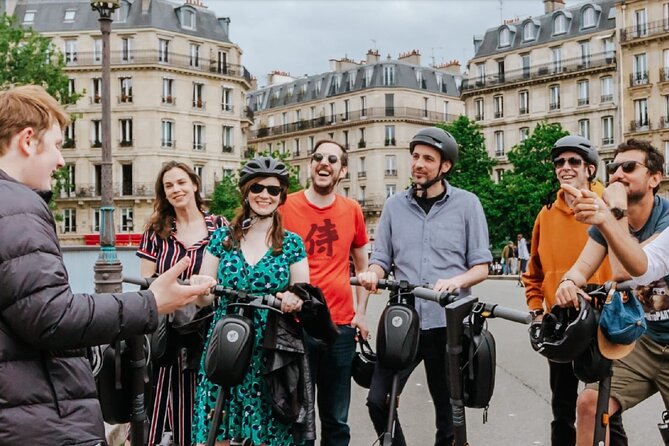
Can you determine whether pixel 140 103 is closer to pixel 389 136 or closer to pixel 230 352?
pixel 389 136

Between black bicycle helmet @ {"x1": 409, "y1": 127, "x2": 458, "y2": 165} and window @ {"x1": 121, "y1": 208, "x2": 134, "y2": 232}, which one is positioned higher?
window @ {"x1": 121, "y1": 208, "x2": 134, "y2": 232}

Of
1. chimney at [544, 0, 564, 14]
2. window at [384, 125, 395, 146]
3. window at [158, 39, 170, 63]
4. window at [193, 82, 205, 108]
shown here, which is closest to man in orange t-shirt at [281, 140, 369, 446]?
window at [193, 82, 205, 108]

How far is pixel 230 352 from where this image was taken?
13.6 ft

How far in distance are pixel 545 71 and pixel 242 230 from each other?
66.0 metres

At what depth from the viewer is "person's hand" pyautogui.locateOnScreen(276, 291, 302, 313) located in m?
4.29

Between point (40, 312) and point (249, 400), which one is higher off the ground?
point (40, 312)

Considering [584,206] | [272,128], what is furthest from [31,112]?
[272,128]

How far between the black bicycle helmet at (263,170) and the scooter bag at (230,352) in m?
0.97

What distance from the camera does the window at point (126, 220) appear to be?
62.6 meters

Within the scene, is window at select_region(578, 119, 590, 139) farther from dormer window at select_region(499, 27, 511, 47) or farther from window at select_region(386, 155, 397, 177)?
window at select_region(386, 155, 397, 177)

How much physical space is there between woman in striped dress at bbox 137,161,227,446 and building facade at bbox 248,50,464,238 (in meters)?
72.7

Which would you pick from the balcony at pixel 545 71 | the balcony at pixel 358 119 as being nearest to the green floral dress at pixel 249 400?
the balcony at pixel 545 71

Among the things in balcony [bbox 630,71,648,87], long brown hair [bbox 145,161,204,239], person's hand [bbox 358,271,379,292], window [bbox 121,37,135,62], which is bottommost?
person's hand [bbox 358,271,379,292]

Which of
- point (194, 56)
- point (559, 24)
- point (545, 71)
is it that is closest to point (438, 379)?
point (194, 56)
